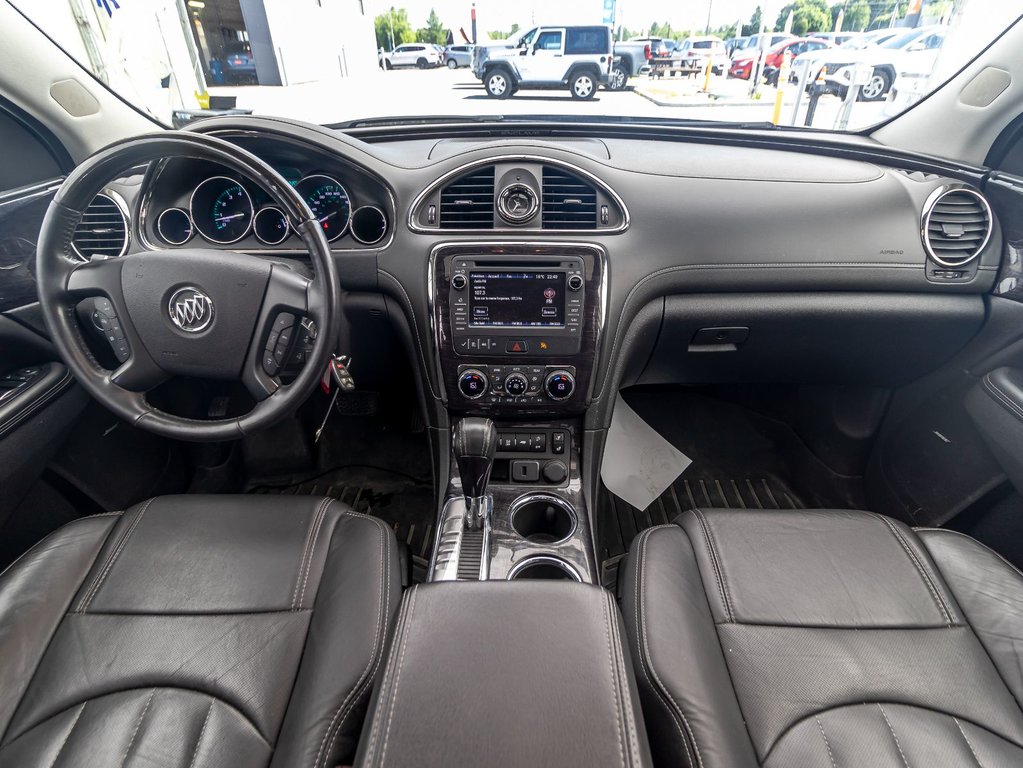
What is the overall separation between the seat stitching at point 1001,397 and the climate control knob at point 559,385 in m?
1.15

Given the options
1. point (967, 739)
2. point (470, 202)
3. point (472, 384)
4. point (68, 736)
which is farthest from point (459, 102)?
point (967, 739)

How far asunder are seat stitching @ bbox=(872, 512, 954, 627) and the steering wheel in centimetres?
130

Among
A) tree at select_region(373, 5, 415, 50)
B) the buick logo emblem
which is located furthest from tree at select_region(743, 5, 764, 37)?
the buick logo emblem

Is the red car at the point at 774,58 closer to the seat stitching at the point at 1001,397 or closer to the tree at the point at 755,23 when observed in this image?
the tree at the point at 755,23

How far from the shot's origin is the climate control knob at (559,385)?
1.53 m

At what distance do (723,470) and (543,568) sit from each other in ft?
4.00

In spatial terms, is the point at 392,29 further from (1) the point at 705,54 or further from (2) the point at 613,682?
(2) the point at 613,682

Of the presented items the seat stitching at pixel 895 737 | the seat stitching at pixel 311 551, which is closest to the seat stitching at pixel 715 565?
the seat stitching at pixel 895 737

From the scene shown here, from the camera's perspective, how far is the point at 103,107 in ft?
5.32

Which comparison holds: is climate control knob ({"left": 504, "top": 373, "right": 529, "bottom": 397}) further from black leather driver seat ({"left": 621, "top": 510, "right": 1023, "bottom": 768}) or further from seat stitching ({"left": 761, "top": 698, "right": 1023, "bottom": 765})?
seat stitching ({"left": 761, "top": 698, "right": 1023, "bottom": 765})

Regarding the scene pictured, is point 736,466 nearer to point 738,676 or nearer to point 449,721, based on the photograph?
point 738,676

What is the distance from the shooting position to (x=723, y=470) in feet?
7.48

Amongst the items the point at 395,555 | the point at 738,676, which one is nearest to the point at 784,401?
the point at 738,676

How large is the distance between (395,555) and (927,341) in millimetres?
1707
